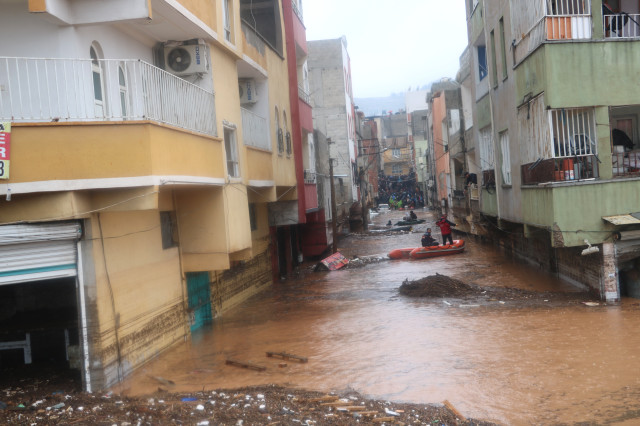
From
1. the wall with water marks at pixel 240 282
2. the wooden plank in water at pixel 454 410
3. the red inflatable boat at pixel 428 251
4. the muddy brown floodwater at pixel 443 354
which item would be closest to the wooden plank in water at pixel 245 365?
the muddy brown floodwater at pixel 443 354

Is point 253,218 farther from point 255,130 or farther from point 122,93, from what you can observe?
point 122,93

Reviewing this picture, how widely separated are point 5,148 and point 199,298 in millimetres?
7428

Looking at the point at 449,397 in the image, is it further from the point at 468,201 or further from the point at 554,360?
the point at 468,201

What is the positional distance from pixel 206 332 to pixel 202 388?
15.2 feet

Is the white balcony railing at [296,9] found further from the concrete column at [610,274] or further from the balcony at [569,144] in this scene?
the concrete column at [610,274]

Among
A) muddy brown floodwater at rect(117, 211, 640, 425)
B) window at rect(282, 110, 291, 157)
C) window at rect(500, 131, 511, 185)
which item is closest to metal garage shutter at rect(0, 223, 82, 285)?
muddy brown floodwater at rect(117, 211, 640, 425)

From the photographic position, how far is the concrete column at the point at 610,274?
14523 millimetres

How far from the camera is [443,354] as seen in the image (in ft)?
39.0

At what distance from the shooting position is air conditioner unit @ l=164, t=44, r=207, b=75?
13.1m

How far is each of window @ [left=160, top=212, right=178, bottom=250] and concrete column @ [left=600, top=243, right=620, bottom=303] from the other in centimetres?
1018

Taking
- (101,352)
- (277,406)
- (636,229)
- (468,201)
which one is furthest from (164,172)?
(468,201)

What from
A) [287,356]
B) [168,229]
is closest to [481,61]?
[168,229]

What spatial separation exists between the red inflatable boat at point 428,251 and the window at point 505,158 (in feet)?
29.4

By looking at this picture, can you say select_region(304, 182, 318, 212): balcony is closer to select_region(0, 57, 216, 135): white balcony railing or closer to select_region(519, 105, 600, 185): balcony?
select_region(519, 105, 600, 185): balcony
